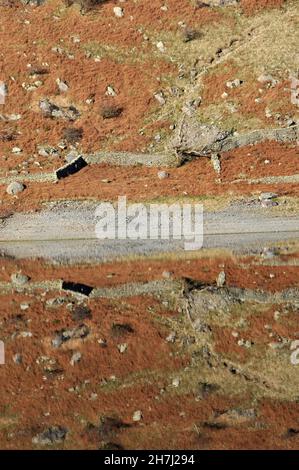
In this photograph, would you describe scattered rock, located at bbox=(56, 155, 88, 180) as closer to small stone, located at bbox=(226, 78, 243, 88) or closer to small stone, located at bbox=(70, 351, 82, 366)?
small stone, located at bbox=(226, 78, 243, 88)

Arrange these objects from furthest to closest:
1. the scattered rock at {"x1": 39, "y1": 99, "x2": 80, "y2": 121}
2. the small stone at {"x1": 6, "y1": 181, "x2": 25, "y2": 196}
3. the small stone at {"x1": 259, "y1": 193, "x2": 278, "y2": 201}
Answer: the scattered rock at {"x1": 39, "y1": 99, "x2": 80, "y2": 121} < the small stone at {"x1": 6, "y1": 181, "x2": 25, "y2": 196} < the small stone at {"x1": 259, "y1": 193, "x2": 278, "y2": 201}

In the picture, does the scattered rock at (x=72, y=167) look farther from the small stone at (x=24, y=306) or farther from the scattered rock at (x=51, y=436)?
the scattered rock at (x=51, y=436)

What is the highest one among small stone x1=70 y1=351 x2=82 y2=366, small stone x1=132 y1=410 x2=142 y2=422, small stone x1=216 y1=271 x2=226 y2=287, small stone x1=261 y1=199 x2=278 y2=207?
small stone x1=261 y1=199 x2=278 y2=207

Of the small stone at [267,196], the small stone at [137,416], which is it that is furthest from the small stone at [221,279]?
the small stone at [137,416]

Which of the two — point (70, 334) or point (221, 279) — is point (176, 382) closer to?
point (70, 334)

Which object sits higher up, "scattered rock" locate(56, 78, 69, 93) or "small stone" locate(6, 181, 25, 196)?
"scattered rock" locate(56, 78, 69, 93)

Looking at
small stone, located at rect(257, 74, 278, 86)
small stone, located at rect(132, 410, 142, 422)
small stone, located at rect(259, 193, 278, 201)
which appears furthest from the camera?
small stone, located at rect(257, 74, 278, 86)

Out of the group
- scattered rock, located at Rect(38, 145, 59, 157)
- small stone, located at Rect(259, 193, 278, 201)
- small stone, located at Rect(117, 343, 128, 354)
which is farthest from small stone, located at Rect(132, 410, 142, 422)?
scattered rock, located at Rect(38, 145, 59, 157)

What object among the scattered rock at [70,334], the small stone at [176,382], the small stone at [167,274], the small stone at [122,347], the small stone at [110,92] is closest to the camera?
the small stone at [176,382]

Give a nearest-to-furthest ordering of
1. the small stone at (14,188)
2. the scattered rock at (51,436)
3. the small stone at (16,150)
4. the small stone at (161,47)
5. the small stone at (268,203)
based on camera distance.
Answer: the scattered rock at (51,436) < the small stone at (268,203) < the small stone at (14,188) < the small stone at (16,150) < the small stone at (161,47)
